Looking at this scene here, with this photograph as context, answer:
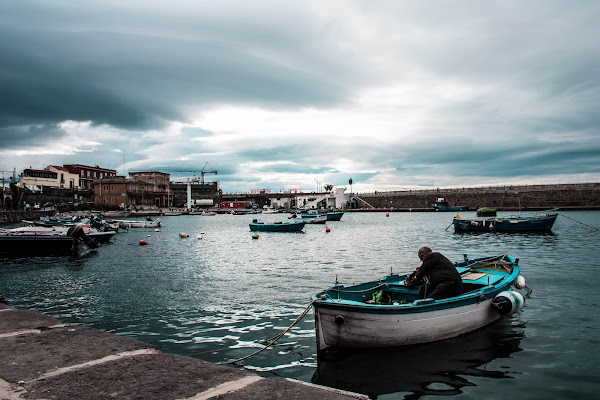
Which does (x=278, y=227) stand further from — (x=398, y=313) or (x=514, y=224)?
(x=398, y=313)

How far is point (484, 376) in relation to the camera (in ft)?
27.6

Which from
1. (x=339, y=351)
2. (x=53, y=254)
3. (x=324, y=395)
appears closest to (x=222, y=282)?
(x=339, y=351)

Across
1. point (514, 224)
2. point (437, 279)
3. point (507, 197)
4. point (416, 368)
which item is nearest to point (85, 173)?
point (507, 197)

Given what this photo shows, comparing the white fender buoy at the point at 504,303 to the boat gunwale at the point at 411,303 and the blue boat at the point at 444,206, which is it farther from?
the blue boat at the point at 444,206

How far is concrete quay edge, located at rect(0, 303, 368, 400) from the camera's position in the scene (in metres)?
4.90

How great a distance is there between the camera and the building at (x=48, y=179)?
115 metres

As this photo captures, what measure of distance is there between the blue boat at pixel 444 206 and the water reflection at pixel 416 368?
12024cm

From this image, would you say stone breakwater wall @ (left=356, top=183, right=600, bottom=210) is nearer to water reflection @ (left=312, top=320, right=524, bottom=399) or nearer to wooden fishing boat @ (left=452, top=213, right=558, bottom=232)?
wooden fishing boat @ (left=452, top=213, right=558, bottom=232)

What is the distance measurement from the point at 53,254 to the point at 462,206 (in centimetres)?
11722

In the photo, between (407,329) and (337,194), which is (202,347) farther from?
(337,194)

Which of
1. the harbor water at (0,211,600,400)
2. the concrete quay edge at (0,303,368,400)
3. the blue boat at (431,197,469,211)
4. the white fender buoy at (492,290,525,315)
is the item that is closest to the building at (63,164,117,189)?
the blue boat at (431,197,469,211)

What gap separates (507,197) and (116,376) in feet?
438

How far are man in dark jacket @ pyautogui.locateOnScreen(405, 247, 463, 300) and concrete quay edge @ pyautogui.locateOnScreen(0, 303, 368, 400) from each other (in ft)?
18.5

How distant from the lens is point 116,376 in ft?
18.1
